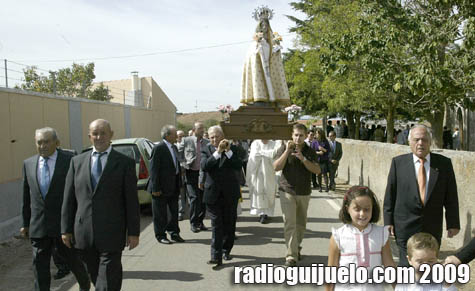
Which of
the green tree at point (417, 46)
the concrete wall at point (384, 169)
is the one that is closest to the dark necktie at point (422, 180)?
the concrete wall at point (384, 169)

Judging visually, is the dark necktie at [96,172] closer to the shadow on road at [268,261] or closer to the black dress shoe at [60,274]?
the black dress shoe at [60,274]

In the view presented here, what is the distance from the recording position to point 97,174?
13.6ft

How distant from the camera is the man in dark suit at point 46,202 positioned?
15.9ft

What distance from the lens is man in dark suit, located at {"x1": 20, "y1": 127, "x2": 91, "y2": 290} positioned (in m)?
4.85

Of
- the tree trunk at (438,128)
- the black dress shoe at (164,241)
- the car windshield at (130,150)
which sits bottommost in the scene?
the black dress shoe at (164,241)

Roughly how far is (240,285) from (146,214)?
17.5 feet

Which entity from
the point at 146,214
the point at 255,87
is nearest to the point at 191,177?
the point at 146,214

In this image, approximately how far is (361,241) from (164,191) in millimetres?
4890

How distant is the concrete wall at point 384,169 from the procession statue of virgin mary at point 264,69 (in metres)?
3.02

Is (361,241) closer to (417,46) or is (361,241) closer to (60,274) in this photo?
(60,274)

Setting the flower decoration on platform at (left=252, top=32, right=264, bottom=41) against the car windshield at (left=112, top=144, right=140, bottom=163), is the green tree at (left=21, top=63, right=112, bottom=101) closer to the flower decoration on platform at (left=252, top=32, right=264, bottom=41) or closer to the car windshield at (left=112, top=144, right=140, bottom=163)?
the car windshield at (left=112, top=144, right=140, bottom=163)

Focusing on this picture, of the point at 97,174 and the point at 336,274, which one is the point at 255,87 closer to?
the point at 97,174

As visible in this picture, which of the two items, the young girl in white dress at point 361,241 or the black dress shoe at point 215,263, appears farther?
the black dress shoe at point 215,263

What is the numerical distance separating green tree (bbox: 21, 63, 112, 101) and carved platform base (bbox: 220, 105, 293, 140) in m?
9.22
